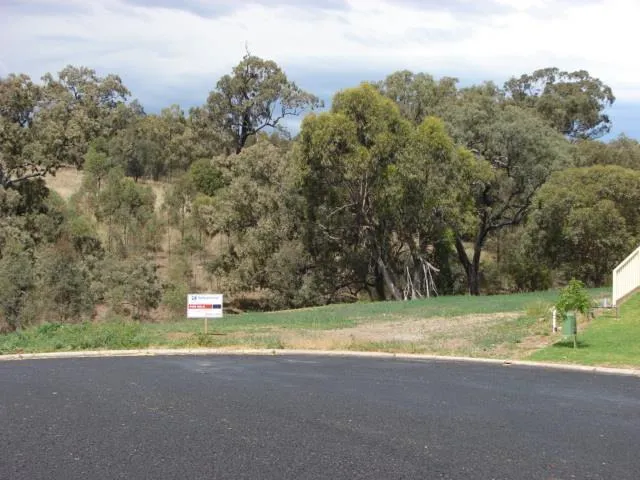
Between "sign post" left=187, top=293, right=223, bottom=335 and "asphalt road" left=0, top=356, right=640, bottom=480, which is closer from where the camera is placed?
"asphalt road" left=0, top=356, right=640, bottom=480

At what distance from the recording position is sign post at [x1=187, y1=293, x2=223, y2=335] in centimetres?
2094

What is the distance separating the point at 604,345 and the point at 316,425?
36.6 ft

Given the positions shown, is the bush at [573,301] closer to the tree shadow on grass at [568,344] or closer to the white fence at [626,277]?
the tree shadow on grass at [568,344]

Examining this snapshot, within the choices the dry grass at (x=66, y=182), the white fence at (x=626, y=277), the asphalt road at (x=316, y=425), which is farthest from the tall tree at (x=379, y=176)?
the asphalt road at (x=316, y=425)

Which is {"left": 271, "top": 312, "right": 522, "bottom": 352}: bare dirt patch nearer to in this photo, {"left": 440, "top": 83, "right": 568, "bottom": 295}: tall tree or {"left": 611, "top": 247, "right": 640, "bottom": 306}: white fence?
{"left": 611, "top": 247, "right": 640, "bottom": 306}: white fence

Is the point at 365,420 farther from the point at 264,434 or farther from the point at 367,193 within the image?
the point at 367,193

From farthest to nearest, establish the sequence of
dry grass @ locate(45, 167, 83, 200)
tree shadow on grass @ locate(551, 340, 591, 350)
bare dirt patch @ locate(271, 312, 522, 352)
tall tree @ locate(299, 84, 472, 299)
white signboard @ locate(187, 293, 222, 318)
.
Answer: dry grass @ locate(45, 167, 83, 200)
tall tree @ locate(299, 84, 472, 299)
white signboard @ locate(187, 293, 222, 318)
bare dirt patch @ locate(271, 312, 522, 352)
tree shadow on grass @ locate(551, 340, 591, 350)

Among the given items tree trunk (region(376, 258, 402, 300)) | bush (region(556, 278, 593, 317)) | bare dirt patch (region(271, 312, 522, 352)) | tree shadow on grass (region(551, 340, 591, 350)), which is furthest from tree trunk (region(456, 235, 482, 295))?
tree shadow on grass (region(551, 340, 591, 350))

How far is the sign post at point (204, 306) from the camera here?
824 inches

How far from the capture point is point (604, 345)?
17000 mm

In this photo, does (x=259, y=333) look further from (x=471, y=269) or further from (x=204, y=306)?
(x=471, y=269)

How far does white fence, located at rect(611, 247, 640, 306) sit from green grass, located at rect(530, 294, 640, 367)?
2.08 meters

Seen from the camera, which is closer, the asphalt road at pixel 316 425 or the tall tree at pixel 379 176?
the asphalt road at pixel 316 425

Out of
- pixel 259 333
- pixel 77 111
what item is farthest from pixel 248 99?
pixel 259 333
